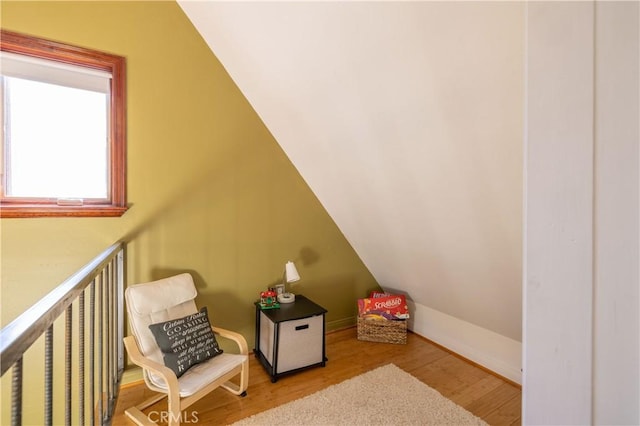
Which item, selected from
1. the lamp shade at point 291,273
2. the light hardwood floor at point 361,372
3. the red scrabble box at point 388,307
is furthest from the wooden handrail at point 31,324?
the red scrabble box at point 388,307

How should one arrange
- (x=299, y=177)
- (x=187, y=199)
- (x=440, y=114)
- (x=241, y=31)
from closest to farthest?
(x=440, y=114), (x=241, y=31), (x=187, y=199), (x=299, y=177)

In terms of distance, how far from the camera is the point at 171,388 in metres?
1.60

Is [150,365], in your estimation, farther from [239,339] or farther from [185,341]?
[239,339]

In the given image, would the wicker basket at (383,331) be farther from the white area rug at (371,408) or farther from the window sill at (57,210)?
the window sill at (57,210)

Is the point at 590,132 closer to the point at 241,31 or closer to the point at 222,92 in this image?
the point at 241,31

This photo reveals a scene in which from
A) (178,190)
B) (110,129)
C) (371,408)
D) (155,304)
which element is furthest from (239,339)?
(110,129)

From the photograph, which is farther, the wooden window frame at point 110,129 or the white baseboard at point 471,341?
the white baseboard at point 471,341

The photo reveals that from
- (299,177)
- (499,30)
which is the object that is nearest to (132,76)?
(299,177)

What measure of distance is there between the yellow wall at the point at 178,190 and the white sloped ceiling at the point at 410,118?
0.23 meters

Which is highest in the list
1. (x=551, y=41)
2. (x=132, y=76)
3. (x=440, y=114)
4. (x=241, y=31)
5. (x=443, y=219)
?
(x=241, y=31)

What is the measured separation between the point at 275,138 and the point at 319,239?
1083mm

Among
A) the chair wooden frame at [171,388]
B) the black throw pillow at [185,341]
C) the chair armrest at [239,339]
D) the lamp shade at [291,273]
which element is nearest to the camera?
the chair wooden frame at [171,388]

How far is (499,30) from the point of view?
109cm

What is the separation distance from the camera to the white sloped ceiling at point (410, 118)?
4.06ft
